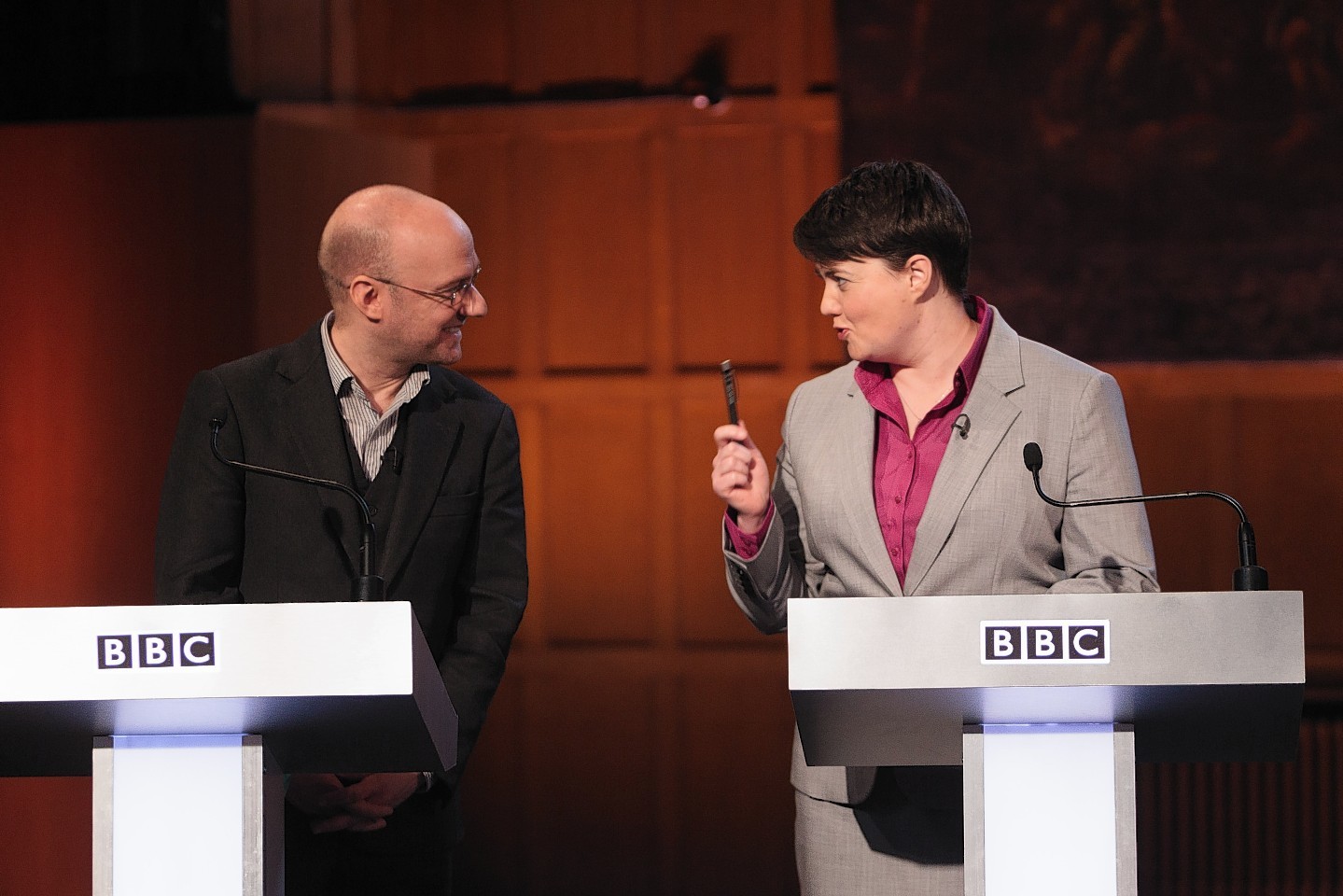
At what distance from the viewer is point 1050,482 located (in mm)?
2105

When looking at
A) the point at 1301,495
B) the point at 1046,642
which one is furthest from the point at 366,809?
the point at 1301,495

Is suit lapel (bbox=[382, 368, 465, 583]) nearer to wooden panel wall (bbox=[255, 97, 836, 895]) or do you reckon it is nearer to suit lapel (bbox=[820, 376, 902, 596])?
suit lapel (bbox=[820, 376, 902, 596])

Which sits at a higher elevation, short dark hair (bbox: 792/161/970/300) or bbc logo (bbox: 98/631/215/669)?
short dark hair (bbox: 792/161/970/300)

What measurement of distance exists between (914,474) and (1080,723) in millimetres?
622

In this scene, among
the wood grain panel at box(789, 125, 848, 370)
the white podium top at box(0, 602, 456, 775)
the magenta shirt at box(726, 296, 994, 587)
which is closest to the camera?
the white podium top at box(0, 602, 456, 775)

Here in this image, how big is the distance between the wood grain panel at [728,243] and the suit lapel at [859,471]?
173cm

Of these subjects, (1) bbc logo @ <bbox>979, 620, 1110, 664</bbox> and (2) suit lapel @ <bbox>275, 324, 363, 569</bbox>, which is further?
(2) suit lapel @ <bbox>275, 324, 363, 569</bbox>

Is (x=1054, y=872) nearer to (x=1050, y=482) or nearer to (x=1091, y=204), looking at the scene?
(x=1050, y=482)

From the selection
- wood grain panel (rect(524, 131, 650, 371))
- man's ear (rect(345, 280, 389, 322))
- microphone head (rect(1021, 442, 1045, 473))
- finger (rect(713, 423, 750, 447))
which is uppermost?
wood grain panel (rect(524, 131, 650, 371))

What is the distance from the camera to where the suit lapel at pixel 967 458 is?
210 centimetres

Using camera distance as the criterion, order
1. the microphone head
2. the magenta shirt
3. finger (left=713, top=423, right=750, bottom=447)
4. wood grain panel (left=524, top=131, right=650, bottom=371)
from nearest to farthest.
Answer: the microphone head, finger (left=713, top=423, right=750, bottom=447), the magenta shirt, wood grain panel (left=524, top=131, right=650, bottom=371)

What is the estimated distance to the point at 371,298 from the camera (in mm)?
2389

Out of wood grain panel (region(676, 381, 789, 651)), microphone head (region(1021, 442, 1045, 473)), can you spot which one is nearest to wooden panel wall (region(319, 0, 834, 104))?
wood grain panel (region(676, 381, 789, 651))

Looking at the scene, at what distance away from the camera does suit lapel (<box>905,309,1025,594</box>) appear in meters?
2.10
